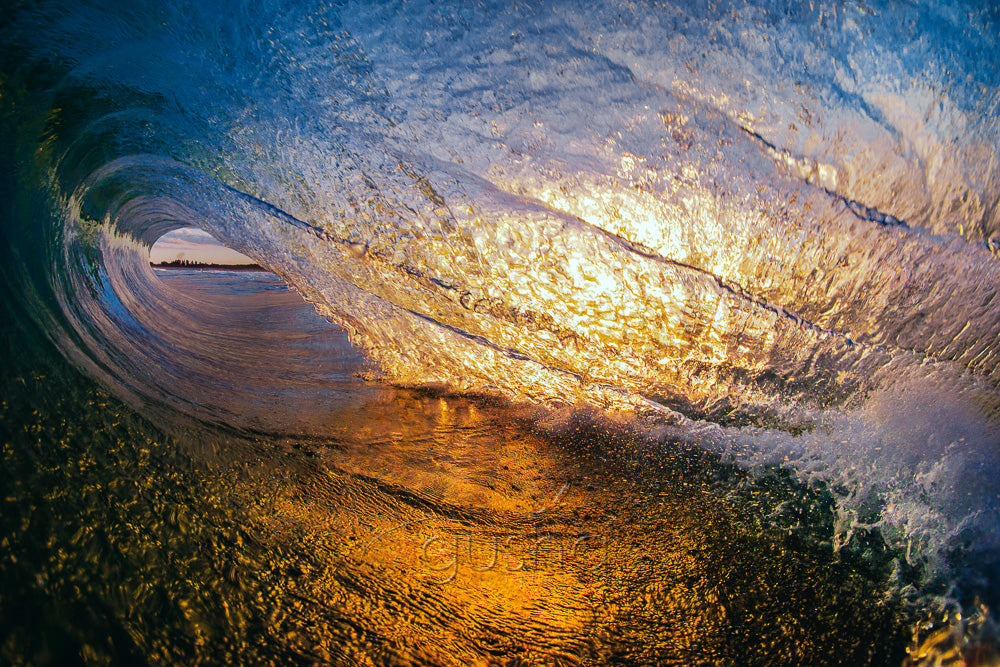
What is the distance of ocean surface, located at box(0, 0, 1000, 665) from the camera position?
3.74 ft

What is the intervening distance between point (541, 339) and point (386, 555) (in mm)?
1132

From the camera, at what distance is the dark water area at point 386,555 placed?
3.32ft

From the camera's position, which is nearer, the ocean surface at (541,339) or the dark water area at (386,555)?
the dark water area at (386,555)

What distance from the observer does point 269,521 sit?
4.44 ft

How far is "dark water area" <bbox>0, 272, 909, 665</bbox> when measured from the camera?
1.01m

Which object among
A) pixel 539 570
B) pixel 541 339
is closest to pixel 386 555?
pixel 539 570

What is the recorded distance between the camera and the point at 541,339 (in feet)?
6.89

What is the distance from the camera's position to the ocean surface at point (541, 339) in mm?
1140

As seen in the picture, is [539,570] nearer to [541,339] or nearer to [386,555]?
[386,555]

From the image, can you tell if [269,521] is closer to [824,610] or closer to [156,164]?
[824,610]

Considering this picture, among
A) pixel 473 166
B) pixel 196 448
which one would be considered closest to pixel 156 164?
pixel 196 448

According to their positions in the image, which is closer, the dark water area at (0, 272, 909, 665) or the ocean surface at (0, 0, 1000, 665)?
the dark water area at (0, 272, 909, 665)

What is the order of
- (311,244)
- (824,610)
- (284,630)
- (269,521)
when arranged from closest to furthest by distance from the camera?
(284,630) → (824,610) → (269,521) → (311,244)

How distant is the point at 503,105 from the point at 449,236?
542 millimetres
